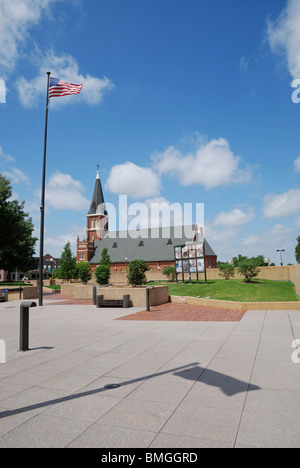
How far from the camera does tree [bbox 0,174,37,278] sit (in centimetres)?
3904

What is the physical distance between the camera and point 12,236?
39156 mm

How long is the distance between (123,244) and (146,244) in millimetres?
7053

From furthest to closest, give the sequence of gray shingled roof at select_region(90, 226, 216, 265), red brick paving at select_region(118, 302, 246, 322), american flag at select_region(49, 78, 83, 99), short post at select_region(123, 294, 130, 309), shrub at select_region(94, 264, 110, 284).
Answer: gray shingled roof at select_region(90, 226, 216, 265)
shrub at select_region(94, 264, 110, 284)
american flag at select_region(49, 78, 83, 99)
short post at select_region(123, 294, 130, 309)
red brick paving at select_region(118, 302, 246, 322)

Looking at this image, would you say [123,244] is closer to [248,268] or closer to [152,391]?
[248,268]

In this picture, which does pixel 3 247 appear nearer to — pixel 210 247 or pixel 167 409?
pixel 167 409

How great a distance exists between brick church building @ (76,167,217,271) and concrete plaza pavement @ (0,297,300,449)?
67.8 meters

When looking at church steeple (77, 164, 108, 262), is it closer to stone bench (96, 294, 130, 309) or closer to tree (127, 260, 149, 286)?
tree (127, 260, 149, 286)

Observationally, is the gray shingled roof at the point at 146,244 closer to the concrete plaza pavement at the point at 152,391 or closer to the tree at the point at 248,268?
the tree at the point at 248,268

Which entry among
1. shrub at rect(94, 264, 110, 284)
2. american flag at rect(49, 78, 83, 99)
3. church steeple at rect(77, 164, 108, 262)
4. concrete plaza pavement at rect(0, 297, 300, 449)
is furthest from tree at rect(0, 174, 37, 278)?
church steeple at rect(77, 164, 108, 262)

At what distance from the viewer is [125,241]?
88875 millimetres

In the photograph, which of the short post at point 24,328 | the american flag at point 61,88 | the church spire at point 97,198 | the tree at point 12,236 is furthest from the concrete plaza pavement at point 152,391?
the church spire at point 97,198

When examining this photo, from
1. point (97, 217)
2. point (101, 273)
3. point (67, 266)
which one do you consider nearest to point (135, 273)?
point (101, 273)

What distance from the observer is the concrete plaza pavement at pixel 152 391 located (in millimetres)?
3871
